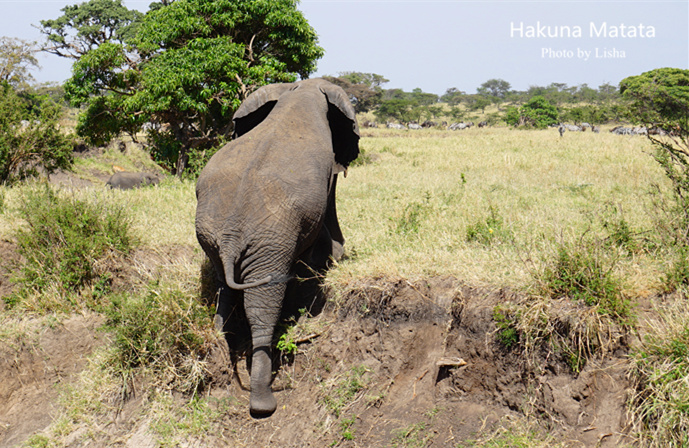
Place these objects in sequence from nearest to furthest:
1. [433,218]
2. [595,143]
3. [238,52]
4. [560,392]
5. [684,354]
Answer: [684,354] < [560,392] < [433,218] < [238,52] < [595,143]

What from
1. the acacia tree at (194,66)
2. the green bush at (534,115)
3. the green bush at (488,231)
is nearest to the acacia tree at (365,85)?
the green bush at (534,115)

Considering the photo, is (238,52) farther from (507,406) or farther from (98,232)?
(507,406)

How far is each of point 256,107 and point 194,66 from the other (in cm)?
695

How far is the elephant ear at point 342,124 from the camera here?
5.70m

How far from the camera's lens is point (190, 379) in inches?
203

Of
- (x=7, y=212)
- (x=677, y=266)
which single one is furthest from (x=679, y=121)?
(x=7, y=212)

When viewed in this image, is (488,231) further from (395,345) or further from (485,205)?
(395,345)

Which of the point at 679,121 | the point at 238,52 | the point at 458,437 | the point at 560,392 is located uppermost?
the point at 238,52

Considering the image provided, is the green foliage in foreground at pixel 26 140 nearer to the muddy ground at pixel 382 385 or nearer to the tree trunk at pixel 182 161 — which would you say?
the tree trunk at pixel 182 161

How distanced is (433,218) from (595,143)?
1136cm

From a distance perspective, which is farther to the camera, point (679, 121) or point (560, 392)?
point (679, 121)

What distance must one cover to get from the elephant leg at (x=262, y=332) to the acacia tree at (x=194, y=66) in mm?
7413

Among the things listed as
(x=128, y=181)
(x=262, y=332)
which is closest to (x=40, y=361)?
(x=262, y=332)

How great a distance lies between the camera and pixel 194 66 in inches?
469
